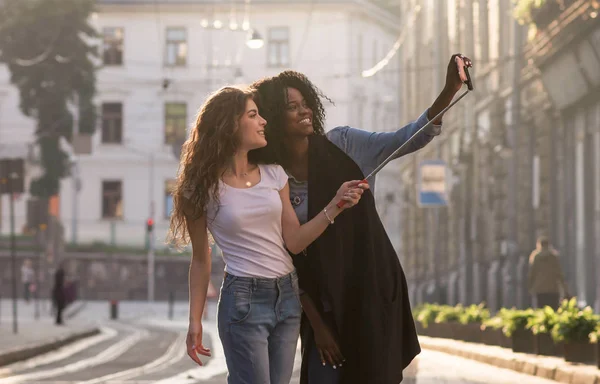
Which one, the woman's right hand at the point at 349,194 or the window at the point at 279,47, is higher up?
the window at the point at 279,47

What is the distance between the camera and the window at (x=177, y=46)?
64312mm

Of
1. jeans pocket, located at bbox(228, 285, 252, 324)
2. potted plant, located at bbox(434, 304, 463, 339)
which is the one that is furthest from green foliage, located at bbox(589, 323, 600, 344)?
jeans pocket, located at bbox(228, 285, 252, 324)

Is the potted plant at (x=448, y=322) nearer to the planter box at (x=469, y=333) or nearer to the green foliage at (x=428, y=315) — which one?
the planter box at (x=469, y=333)

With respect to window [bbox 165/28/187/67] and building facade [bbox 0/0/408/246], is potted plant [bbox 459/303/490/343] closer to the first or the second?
building facade [bbox 0/0/408/246]

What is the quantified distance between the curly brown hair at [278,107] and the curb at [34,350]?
12.1 m

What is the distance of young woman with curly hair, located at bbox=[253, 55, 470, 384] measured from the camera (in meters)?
5.48

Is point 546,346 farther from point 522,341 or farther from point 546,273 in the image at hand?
point 546,273

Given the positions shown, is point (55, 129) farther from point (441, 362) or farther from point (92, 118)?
point (441, 362)

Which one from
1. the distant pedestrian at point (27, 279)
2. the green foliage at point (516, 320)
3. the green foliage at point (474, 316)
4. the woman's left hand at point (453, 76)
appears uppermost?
the woman's left hand at point (453, 76)

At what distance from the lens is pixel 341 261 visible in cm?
550

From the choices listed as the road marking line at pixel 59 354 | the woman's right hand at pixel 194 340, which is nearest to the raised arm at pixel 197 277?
the woman's right hand at pixel 194 340

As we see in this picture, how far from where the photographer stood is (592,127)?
2342 centimetres

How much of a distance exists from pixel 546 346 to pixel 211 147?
34.5 feet

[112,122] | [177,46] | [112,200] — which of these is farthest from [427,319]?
[112,122]
